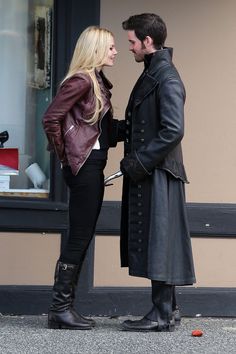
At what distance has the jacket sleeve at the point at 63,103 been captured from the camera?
5402 mm

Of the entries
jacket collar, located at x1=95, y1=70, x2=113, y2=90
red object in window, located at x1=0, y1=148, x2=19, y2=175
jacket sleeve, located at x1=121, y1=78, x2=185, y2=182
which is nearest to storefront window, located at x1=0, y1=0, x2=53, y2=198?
red object in window, located at x1=0, y1=148, x2=19, y2=175

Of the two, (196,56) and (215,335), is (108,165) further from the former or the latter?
(215,335)

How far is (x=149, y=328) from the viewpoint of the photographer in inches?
222

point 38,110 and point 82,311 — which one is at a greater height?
point 38,110

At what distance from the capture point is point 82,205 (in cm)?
555

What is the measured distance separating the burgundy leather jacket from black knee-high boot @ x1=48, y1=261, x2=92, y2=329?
0.61 meters

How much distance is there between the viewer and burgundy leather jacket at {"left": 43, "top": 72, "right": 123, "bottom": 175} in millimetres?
5410

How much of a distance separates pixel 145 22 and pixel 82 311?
6.50ft

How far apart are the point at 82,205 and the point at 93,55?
892mm

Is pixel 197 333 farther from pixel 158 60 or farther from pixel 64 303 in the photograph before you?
pixel 158 60

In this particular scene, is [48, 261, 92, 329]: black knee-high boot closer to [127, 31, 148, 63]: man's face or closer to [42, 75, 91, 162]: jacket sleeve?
[42, 75, 91, 162]: jacket sleeve

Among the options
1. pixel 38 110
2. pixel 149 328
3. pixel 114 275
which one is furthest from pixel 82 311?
pixel 38 110

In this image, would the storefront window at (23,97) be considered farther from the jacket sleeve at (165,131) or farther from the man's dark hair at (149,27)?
the jacket sleeve at (165,131)

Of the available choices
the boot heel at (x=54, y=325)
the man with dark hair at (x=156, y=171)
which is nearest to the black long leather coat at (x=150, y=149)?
the man with dark hair at (x=156, y=171)
